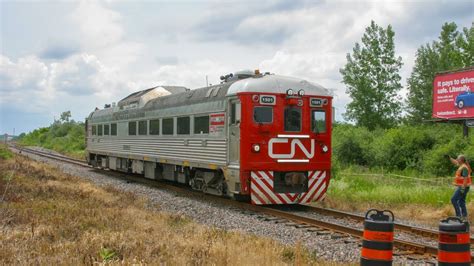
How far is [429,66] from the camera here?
54.0 meters

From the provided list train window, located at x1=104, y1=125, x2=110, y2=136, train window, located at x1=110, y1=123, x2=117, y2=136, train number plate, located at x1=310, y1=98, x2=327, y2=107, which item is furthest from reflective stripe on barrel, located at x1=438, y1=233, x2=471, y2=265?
train window, located at x1=104, y1=125, x2=110, y2=136

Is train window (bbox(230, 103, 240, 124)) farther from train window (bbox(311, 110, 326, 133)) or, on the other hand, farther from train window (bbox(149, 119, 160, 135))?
train window (bbox(149, 119, 160, 135))

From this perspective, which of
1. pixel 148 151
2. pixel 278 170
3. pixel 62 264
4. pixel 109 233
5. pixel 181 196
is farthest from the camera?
pixel 148 151

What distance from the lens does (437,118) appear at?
27.7m

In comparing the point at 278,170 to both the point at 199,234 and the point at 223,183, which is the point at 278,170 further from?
the point at 199,234

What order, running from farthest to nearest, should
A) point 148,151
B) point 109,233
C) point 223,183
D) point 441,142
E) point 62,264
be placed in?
point 441,142 → point 148,151 → point 223,183 → point 109,233 → point 62,264

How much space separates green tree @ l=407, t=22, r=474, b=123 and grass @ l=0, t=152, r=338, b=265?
4556 centimetres

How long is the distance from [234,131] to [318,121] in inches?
87.9

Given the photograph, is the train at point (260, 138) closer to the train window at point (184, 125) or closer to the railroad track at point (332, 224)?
the train window at point (184, 125)

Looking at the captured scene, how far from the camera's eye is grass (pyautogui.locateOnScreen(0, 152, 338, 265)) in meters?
6.66

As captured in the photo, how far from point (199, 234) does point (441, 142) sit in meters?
21.5

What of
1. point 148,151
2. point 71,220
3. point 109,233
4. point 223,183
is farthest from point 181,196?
point 109,233

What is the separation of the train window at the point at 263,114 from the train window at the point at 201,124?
2.06m

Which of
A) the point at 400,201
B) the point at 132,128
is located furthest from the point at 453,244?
the point at 132,128
